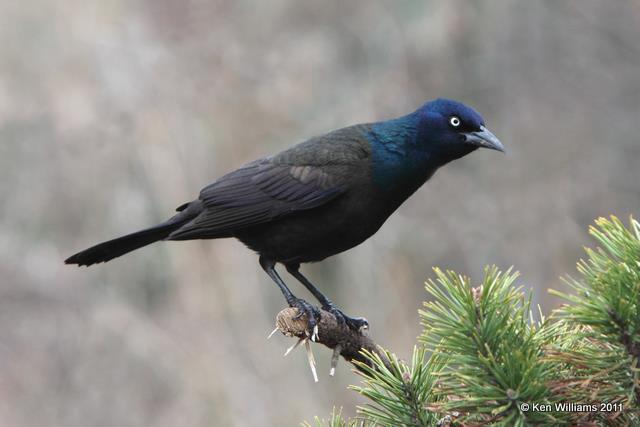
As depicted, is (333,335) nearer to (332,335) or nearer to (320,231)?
(332,335)

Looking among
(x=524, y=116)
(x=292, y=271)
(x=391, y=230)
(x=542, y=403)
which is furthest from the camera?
(x=524, y=116)

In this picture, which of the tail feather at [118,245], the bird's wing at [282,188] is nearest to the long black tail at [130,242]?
the tail feather at [118,245]

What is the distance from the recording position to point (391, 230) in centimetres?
741

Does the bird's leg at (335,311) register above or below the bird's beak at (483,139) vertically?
below

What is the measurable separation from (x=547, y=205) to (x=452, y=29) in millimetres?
1586

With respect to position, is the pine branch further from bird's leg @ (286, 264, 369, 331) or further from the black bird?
the black bird

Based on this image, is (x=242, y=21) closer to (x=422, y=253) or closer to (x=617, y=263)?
(x=422, y=253)

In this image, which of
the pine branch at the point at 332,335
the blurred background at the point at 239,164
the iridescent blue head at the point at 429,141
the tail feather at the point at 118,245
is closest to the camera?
the pine branch at the point at 332,335

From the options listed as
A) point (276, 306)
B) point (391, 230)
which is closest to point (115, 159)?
point (276, 306)

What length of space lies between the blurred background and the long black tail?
2.10 meters

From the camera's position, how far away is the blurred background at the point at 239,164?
683cm

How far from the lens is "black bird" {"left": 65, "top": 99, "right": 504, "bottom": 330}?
411 centimetres

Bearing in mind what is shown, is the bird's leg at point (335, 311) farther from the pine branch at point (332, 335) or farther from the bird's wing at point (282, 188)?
the pine branch at point (332, 335)

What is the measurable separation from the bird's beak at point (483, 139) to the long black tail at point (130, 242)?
4.33 ft
